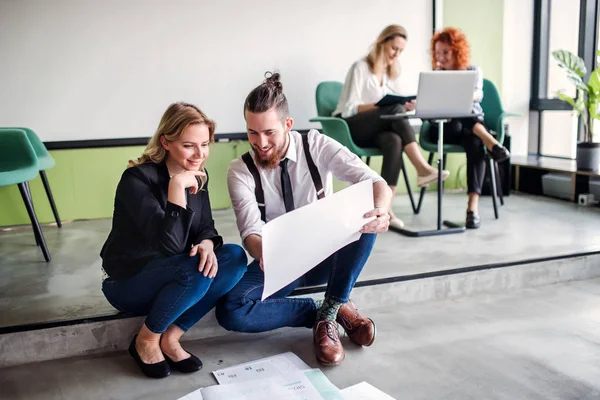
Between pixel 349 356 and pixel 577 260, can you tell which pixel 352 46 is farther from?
pixel 349 356

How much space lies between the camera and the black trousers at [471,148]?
3469mm

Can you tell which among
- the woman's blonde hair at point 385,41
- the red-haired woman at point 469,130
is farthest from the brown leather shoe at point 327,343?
the woman's blonde hair at point 385,41

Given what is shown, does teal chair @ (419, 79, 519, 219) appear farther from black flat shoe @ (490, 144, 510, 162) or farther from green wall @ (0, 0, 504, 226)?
green wall @ (0, 0, 504, 226)

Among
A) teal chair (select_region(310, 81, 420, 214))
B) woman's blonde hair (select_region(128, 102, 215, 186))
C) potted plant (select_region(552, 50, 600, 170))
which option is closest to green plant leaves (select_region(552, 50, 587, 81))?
potted plant (select_region(552, 50, 600, 170))

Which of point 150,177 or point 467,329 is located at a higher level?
point 150,177

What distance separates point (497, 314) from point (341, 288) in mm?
746

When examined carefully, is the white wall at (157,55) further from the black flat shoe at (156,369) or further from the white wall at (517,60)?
the black flat shoe at (156,369)

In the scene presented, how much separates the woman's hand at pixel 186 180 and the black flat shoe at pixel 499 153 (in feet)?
6.91

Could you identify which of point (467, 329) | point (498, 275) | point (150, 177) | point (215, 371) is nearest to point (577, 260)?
point (498, 275)

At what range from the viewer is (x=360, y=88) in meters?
3.47

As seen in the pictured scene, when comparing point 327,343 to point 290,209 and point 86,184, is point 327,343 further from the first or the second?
point 86,184

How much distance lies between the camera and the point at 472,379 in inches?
69.3

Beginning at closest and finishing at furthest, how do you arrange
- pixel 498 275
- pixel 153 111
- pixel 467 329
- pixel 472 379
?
pixel 472 379 < pixel 467 329 < pixel 498 275 < pixel 153 111

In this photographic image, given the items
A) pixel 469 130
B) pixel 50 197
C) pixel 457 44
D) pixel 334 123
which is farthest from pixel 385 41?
pixel 50 197
